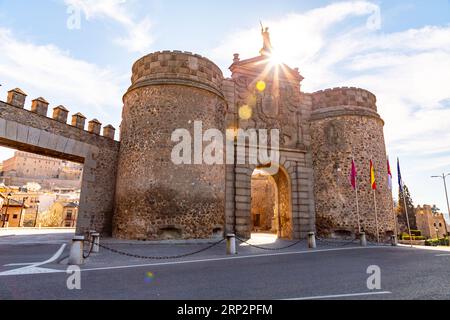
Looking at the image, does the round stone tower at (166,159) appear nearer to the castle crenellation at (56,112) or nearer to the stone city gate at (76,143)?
the stone city gate at (76,143)

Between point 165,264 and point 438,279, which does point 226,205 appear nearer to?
point 165,264

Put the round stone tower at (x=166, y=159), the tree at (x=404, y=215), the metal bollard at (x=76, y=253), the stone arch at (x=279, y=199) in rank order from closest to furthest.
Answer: the metal bollard at (x=76, y=253) → the round stone tower at (x=166, y=159) → the stone arch at (x=279, y=199) → the tree at (x=404, y=215)

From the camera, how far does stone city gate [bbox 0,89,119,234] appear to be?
995 centimetres

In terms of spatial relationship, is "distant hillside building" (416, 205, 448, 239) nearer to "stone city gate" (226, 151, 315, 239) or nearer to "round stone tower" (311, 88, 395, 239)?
"round stone tower" (311, 88, 395, 239)

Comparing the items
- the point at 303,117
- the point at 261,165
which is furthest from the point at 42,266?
the point at 303,117

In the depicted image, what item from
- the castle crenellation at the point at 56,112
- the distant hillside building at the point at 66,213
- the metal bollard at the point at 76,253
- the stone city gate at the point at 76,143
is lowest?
the metal bollard at the point at 76,253

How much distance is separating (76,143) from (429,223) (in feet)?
178

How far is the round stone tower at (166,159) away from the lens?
1127cm

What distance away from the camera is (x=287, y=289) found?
4.25 meters

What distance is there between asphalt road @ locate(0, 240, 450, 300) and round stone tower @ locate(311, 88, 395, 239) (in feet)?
30.5

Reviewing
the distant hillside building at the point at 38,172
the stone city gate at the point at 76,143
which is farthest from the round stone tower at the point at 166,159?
the distant hillside building at the point at 38,172

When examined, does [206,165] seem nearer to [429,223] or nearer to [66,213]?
[66,213]

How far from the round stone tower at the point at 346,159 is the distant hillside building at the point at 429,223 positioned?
38826 mm

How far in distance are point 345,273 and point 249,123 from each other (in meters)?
10.8
